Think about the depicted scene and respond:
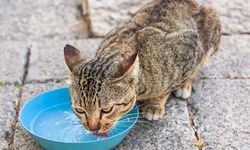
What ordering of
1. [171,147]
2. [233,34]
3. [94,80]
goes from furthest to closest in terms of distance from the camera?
1. [233,34]
2. [171,147]
3. [94,80]

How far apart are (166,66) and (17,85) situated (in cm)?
129

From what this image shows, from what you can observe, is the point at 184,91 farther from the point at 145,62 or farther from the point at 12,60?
the point at 12,60

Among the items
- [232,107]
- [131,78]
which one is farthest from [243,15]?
[131,78]

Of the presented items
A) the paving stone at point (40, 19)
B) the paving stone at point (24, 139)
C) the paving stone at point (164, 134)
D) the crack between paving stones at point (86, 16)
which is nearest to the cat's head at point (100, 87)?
the paving stone at point (164, 134)

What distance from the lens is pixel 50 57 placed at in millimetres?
4387

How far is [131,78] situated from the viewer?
3035mm

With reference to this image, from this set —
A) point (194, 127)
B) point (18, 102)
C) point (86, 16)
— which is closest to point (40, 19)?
point (86, 16)

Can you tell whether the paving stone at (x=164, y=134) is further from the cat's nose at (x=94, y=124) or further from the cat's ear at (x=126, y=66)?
the cat's ear at (x=126, y=66)

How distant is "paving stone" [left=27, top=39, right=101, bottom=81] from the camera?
4.17 metres

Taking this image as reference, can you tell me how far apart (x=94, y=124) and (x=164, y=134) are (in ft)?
2.28

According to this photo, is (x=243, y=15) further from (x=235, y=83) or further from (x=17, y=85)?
(x=17, y=85)

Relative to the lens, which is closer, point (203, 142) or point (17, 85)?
point (203, 142)

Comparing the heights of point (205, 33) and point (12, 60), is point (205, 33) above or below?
above

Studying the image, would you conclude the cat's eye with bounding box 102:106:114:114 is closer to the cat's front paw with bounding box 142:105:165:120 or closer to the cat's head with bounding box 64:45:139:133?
the cat's head with bounding box 64:45:139:133
